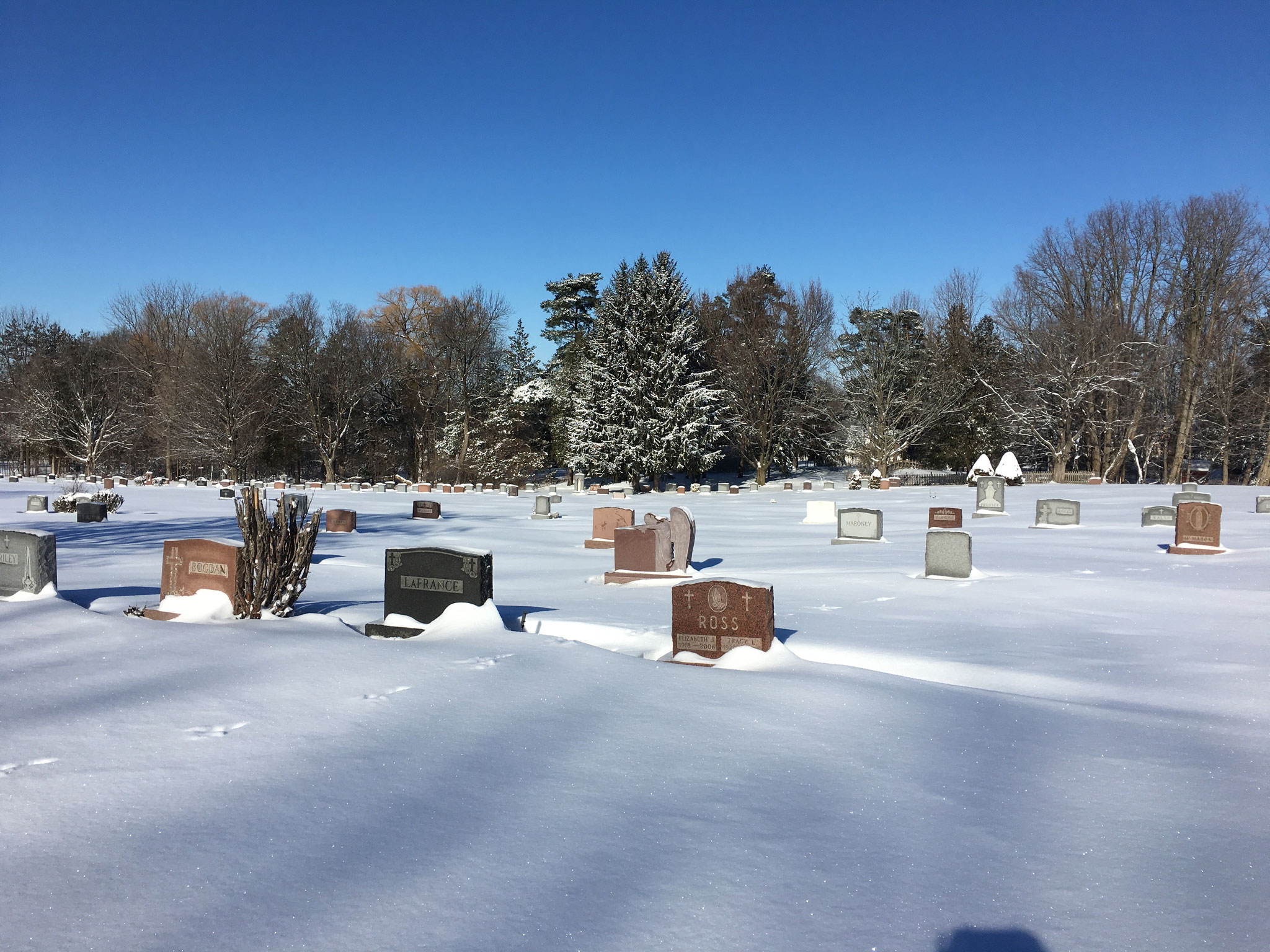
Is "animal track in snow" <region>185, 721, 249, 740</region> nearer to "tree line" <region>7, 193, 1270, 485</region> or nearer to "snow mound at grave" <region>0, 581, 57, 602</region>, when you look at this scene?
"snow mound at grave" <region>0, 581, 57, 602</region>

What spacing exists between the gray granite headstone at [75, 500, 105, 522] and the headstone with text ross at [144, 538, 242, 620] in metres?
16.1

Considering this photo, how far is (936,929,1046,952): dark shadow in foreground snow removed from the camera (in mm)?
2602

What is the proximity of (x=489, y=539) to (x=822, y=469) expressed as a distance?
38828 mm

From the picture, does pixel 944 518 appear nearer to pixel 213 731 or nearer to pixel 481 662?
pixel 481 662

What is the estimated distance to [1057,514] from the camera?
19031 mm

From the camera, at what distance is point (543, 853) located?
3148mm

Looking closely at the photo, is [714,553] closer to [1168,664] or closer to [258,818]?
[1168,664]

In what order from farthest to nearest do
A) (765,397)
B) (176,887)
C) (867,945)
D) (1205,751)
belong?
(765,397), (1205,751), (176,887), (867,945)

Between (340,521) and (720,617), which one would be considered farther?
(340,521)

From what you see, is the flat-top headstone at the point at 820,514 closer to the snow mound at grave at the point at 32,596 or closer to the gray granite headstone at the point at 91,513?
the snow mound at grave at the point at 32,596

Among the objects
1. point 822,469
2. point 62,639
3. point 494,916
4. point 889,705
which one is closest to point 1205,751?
point 889,705

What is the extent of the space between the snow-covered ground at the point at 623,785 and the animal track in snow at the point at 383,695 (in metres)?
0.06

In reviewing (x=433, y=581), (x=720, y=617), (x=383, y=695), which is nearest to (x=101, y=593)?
(x=433, y=581)

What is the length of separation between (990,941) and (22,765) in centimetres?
440
